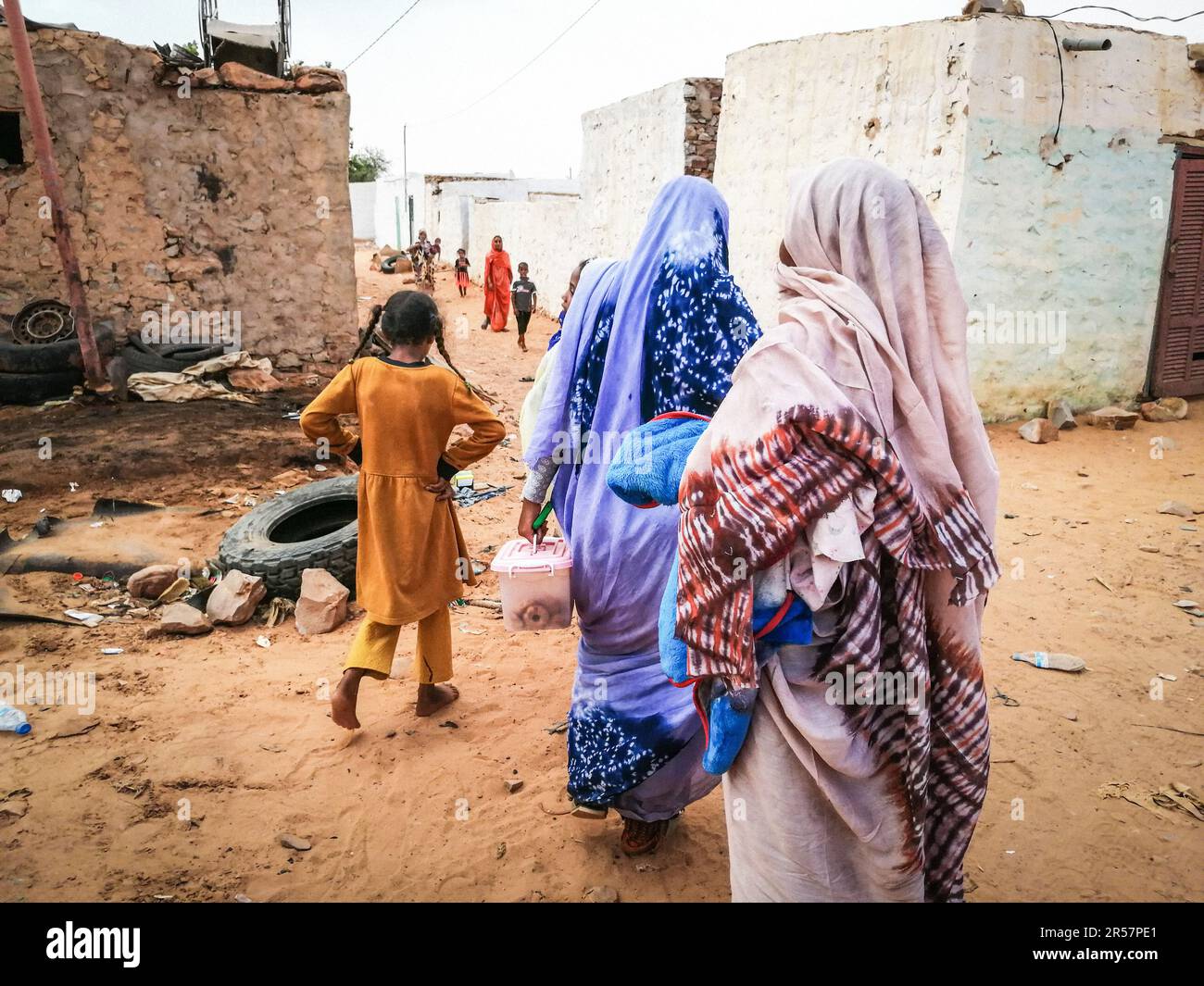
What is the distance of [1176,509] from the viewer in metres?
5.90

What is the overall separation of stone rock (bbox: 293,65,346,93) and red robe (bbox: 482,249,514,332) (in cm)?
666

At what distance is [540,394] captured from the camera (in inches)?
111

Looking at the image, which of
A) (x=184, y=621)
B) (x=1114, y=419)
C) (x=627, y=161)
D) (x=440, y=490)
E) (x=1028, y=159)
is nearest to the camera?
(x=440, y=490)

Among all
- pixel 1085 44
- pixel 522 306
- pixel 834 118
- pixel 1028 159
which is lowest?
pixel 522 306

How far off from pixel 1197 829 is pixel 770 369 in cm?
250

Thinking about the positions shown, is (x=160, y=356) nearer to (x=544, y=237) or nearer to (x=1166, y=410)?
(x=1166, y=410)

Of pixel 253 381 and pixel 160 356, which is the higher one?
pixel 160 356

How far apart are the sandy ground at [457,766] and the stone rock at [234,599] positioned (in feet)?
0.33

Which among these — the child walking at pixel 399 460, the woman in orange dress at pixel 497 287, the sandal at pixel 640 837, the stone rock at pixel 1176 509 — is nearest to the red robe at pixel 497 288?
the woman in orange dress at pixel 497 287

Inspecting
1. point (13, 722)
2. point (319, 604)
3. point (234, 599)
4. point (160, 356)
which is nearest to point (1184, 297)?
point (319, 604)

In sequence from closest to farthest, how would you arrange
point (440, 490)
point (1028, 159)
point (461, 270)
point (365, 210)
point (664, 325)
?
point (664, 325), point (440, 490), point (1028, 159), point (461, 270), point (365, 210)

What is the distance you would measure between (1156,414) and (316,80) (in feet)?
30.3

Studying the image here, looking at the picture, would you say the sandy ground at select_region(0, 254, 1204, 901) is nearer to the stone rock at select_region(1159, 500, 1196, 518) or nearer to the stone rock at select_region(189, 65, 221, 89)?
the stone rock at select_region(1159, 500, 1196, 518)

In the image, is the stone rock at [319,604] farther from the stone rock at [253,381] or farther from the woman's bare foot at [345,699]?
the stone rock at [253,381]
